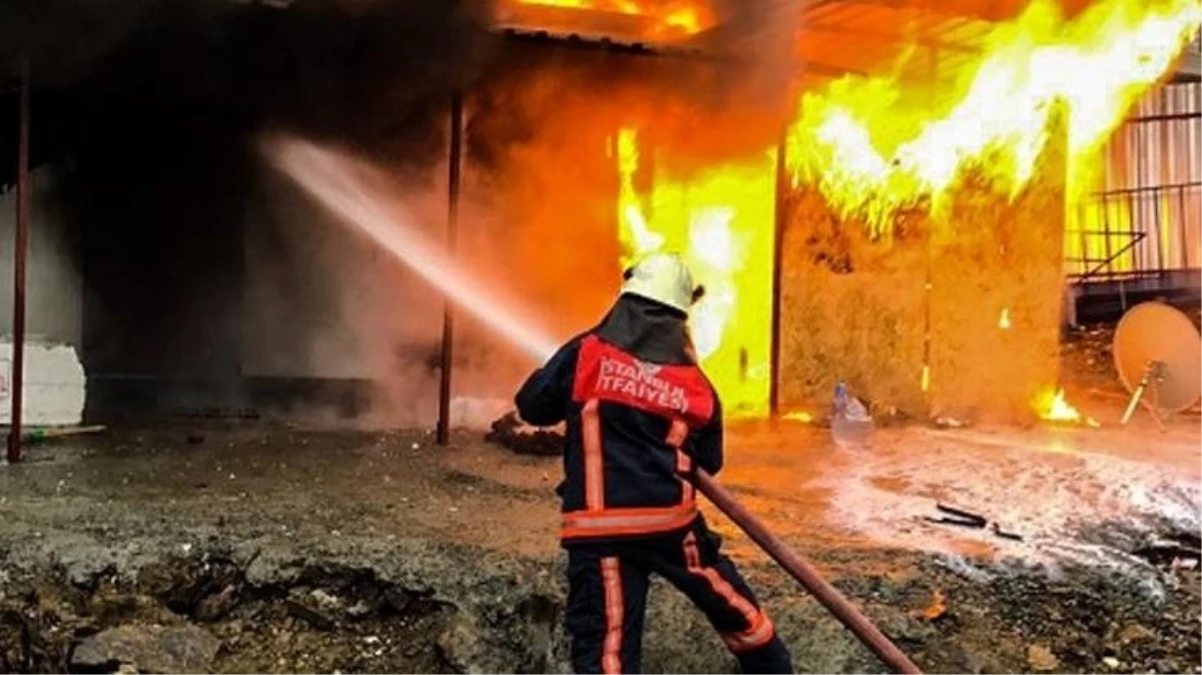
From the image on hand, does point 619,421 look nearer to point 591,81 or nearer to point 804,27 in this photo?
point 591,81

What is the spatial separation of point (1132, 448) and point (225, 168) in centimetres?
770

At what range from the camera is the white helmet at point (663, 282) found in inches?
153

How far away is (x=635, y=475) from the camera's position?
3770 millimetres

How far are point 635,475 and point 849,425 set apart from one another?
18.0ft

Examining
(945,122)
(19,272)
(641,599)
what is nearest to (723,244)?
(945,122)

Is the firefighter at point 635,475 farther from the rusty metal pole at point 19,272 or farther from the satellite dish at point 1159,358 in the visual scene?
the satellite dish at point 1159,358

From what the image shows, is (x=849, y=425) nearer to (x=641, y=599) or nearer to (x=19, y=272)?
(x=641, y=599)

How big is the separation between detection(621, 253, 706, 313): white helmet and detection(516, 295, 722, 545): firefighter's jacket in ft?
0.12

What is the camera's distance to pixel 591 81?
9539 mm

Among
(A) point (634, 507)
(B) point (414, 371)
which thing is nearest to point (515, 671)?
(A) point (634, 507)

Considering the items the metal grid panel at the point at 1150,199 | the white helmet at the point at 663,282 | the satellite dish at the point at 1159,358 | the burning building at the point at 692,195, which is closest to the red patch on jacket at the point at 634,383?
the white helmet at the point at 663,282

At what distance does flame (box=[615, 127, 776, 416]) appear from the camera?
10.2 metres

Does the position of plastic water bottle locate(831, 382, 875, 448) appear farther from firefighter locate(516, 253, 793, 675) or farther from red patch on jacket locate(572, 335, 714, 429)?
red patch on jacket locate(572, 335, 714, 429)

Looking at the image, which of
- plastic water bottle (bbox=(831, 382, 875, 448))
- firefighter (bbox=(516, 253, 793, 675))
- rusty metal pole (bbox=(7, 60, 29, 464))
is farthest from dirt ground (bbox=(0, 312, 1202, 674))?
plastic water bottle (bbox=(831, 382, 875, 448))
